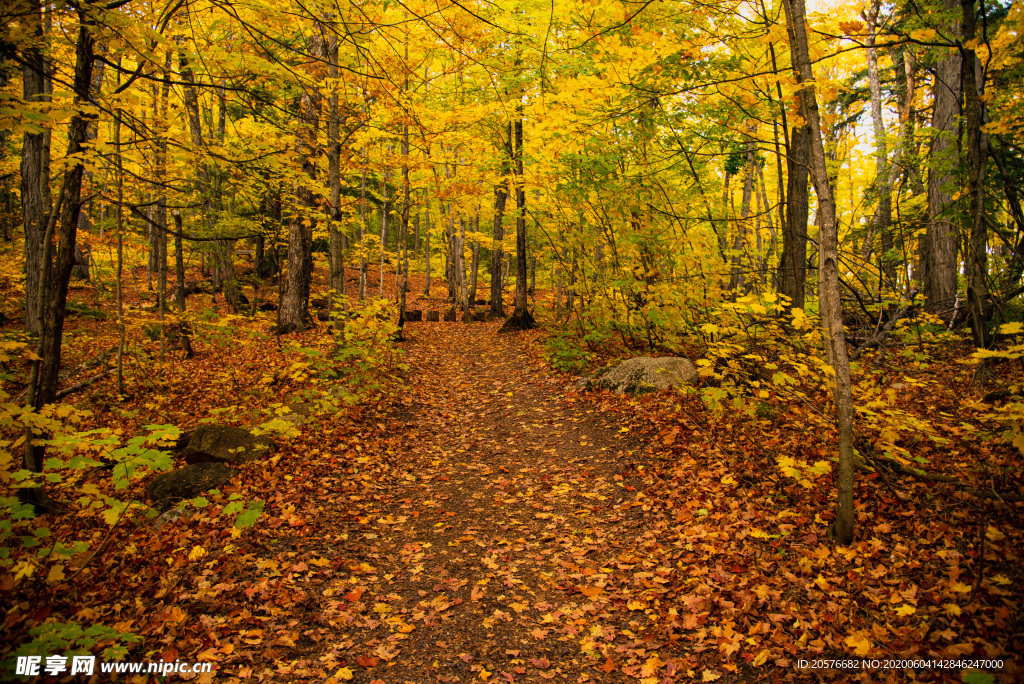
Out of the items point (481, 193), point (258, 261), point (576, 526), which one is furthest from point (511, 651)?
point (258, 261)

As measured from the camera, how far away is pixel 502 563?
451 cm

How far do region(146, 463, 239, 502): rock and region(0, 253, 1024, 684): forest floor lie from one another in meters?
0.25

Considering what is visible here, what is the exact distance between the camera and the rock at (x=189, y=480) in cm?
509

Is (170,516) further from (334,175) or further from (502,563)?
(334,175)

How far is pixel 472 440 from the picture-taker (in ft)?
24.6

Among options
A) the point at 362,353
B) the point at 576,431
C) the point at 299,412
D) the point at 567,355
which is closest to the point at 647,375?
the point at 576,431

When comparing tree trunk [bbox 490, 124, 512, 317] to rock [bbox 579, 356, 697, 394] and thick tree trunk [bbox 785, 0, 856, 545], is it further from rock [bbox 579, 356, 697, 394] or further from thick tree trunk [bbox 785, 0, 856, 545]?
thick tree trunk [bbox 785, 0, 856, 545]

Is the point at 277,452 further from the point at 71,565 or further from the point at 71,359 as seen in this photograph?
the point at 71,359

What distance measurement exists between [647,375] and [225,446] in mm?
6347

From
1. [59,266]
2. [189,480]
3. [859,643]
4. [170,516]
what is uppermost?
[59,266]

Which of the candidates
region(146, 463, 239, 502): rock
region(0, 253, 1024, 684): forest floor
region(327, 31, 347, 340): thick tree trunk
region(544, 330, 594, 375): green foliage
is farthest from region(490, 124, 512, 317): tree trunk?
region(146, 463, 239, 502): rock

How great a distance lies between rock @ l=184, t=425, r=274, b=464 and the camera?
571 centimetres

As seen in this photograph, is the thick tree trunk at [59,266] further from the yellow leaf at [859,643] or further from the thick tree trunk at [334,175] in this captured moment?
the yellow leaf at [859,643]

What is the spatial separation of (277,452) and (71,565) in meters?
2.46
